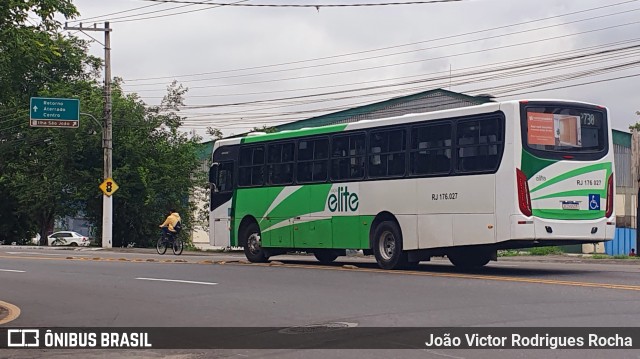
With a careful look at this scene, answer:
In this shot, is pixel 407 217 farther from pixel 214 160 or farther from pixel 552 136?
pixel 214 160

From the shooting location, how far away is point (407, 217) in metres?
20.2

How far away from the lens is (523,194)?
1794 cm

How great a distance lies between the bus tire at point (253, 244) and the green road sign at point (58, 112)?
72.8 feet

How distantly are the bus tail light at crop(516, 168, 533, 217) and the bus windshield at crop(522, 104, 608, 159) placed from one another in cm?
A: 56

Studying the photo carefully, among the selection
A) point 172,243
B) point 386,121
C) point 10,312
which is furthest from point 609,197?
point 172,243

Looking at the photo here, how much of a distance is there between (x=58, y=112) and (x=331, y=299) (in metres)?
33.3

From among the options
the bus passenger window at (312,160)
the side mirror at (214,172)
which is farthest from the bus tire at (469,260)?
the side mirror at (214,172)

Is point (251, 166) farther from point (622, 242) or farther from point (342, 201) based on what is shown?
point (622, 242)

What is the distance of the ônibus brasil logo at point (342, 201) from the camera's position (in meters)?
21.6

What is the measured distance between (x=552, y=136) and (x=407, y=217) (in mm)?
3604

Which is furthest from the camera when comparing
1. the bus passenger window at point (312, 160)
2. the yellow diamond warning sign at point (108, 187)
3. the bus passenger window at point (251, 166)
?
the yellow diamond warning sign at point (108, 187)

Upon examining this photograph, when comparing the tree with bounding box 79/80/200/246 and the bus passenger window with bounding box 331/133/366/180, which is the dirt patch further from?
the tree with bounding box 79/80/200/246

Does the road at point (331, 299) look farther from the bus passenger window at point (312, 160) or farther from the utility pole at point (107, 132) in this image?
the utility pole at point (107, 132)

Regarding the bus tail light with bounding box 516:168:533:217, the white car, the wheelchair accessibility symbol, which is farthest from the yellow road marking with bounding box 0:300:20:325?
the white car
